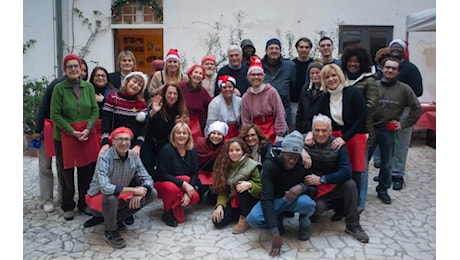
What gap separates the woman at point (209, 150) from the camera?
16.9ft

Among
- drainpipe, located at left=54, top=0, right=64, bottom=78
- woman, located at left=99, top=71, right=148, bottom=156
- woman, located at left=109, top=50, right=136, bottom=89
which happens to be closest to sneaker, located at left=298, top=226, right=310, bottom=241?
woman, located at left=99, top=71, right=148, bottom=156

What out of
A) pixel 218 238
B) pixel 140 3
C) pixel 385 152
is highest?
pixel 140 3

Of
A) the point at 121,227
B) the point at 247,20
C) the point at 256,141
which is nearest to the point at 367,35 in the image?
the point at 247,20

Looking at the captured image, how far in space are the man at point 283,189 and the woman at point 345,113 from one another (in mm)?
516

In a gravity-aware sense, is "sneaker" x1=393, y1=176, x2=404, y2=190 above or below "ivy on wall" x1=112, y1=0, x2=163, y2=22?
below

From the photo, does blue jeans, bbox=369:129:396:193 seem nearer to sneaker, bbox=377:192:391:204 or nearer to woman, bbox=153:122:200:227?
sneaker, bbox=377:192:391:204

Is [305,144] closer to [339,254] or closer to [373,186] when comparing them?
[339,254]

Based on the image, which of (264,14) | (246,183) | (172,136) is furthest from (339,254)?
(264,14)

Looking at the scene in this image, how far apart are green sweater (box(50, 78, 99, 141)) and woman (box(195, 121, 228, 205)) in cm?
128

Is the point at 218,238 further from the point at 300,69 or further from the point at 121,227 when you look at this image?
the point at 300,69

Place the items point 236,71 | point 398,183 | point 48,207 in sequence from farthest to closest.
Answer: point 398,183
point 236,71
point 48,207

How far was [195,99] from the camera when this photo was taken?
545 cm

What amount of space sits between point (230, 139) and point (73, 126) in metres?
1.70

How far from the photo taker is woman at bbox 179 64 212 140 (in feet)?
17.6
